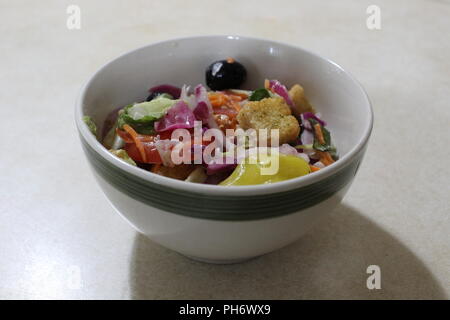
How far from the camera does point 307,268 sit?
74 centimetres

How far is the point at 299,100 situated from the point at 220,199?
14.7 inches

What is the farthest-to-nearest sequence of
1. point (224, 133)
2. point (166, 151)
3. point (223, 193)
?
point (224, 133)
point (166, 151)
point (223, 193)

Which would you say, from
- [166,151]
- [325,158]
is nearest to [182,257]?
[166,151]

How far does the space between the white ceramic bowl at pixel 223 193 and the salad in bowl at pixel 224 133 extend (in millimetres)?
44

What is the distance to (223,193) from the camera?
0.54 metres

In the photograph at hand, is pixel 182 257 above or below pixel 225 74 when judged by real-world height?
below

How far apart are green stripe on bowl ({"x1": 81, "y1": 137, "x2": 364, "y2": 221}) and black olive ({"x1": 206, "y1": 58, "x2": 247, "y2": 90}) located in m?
0.35

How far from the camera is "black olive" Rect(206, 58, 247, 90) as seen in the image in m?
0.88

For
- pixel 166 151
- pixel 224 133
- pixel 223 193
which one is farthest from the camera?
pixel 224 133

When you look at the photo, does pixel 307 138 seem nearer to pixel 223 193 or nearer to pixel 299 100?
pixel 299 100

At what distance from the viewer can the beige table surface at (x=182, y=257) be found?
0.71 meters

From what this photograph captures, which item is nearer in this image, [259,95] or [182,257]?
[182,257]

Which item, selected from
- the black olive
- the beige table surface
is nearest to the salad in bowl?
the black olive
